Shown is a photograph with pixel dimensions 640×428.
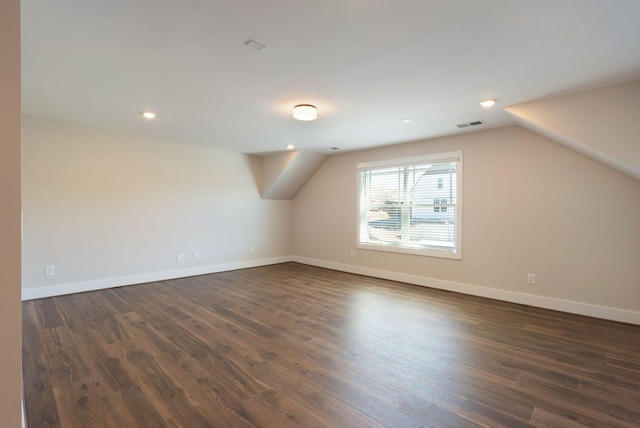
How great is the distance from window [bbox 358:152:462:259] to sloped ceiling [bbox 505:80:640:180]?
1.40 meters

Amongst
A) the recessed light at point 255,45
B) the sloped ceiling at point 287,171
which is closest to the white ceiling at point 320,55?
the recessed light at point 255,45

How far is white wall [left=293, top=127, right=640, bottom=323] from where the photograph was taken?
3301mm

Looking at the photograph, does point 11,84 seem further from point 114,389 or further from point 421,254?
point 421,254

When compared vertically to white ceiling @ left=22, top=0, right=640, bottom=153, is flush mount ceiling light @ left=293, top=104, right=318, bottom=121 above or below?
below

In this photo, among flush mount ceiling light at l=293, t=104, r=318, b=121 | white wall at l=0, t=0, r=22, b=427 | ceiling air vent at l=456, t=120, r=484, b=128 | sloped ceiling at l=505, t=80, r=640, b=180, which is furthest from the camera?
ceiling air vent at l=456, t=120, r=484, b=128

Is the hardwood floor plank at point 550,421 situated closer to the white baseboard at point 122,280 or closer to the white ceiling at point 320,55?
the white ceiling at point 320,55

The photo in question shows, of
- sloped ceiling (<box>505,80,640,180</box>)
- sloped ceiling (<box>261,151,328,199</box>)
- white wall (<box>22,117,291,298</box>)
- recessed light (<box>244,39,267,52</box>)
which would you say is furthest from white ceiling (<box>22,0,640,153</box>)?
sloped ceiling (<box>261,151,328,199</box>)

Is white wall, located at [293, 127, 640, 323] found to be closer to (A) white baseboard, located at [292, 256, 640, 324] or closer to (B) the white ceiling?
(A) white baseboard, located at [292, 256, 640, 324]

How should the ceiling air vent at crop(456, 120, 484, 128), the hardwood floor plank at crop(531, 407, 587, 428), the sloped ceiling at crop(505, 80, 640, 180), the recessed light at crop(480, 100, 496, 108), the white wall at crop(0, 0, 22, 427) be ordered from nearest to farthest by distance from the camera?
the white wall at crop(0, 0, 22, 427) → the hardwood floor plank at crop(531, 407, 587, 428) → the sloped ceiling at crop(505, 80, 640, 180) → the recessed light at crop(480, 100, 496, 108) → the ceiling air vent at crop(456, 120, 484, 128)

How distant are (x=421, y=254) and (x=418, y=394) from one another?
312 centimetres

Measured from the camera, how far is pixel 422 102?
10.6 ft

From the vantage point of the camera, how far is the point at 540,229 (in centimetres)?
378

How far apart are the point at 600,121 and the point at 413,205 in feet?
8.46

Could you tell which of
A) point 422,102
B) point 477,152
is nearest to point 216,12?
point 422,102
